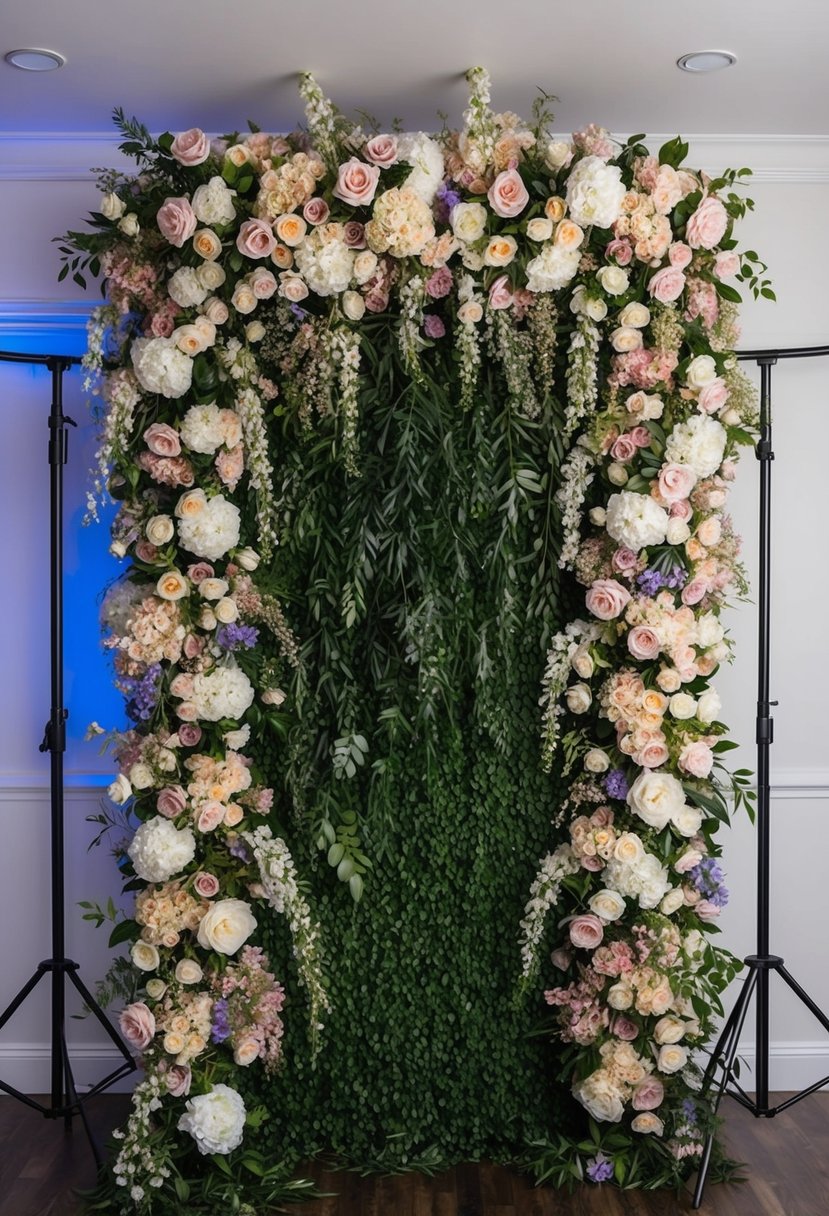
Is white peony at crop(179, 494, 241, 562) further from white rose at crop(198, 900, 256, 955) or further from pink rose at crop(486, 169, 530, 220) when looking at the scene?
pink rose at crop(486, 169, 530, 220)

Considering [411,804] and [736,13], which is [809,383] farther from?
[411,804]

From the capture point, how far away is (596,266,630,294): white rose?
3.07 metres

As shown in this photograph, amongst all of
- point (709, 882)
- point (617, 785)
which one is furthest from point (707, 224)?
point (709, 882)

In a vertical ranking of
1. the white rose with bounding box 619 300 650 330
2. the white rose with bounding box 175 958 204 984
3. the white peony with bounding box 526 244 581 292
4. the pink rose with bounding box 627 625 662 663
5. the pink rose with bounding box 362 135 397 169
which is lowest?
the white rose with bounding box 175 958 204 984

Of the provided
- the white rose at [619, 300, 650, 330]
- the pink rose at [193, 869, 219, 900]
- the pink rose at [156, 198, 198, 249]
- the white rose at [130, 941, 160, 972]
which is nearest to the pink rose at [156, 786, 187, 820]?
the pink rose at [193, 869, 219, 900]

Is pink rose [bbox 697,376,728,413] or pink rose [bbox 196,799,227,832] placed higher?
pink rose [bbox 697,376,728,413]

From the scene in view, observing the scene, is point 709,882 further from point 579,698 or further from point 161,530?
point 161,530

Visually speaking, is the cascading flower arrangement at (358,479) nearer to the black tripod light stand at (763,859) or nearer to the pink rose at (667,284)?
the pink rose at (667,284)

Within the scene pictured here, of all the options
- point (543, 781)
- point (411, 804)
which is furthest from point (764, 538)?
point (411, 804)

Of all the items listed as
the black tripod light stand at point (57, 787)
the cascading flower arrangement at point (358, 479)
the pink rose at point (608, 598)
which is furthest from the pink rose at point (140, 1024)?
the pink rose at point (608, 598)

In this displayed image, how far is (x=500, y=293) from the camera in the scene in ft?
10.1

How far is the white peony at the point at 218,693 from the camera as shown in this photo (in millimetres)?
3129

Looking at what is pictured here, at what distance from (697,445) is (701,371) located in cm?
19

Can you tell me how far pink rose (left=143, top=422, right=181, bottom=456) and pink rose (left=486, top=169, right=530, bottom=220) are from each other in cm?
100
